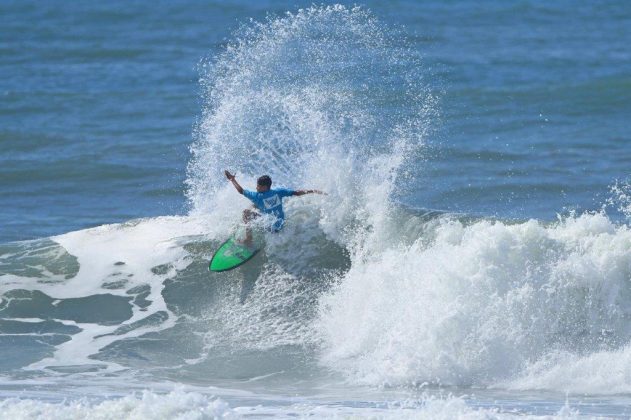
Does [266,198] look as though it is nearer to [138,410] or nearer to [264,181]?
[264,181]

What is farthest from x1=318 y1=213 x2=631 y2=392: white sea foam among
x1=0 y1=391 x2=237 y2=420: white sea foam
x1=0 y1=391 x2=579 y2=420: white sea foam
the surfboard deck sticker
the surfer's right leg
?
x1=0 y1=391 x2=237 y2=420: white sea foam

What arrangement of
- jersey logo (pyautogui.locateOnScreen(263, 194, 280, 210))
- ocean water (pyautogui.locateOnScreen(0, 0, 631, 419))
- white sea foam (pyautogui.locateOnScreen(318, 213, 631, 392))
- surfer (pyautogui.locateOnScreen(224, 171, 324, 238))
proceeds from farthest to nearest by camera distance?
jersey logo (pyautogui.locateOnScreen(263, 194, 280, 210)), surfer (pyautogui.locateOnScreen(224, 171, 324, 238)), white sea foam (pyautogui.locateOnScreen(318, 213, 631, 392)), ocean water (pyautogui.locateOnScreen(0, 0, 631, 419))

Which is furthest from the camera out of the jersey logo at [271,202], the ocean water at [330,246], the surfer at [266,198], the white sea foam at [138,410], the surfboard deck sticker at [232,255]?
the surfboard deck sticker at [232,255]

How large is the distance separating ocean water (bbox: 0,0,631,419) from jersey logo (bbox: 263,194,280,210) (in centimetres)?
67

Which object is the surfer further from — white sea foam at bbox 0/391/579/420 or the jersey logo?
white sea foam at bbox 0/391/579/420

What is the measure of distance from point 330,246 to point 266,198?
1.25m

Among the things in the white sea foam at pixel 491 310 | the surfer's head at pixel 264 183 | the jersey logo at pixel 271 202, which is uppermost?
the surfer's head at pixel 264 183

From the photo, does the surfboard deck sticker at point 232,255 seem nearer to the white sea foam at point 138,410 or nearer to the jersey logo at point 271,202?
the jersey logo at point 271,202

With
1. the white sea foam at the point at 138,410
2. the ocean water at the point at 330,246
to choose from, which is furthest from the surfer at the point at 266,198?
the white sea foam at the point at 138,410

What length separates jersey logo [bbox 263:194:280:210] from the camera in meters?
14.6

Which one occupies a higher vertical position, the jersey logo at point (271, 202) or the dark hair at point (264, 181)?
the dark hair at point (264, 181)

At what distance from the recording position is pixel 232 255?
591 inches

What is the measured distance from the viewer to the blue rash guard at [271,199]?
14445 millimetres

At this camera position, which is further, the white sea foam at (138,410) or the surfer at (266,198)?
the surfer at (266,198)
